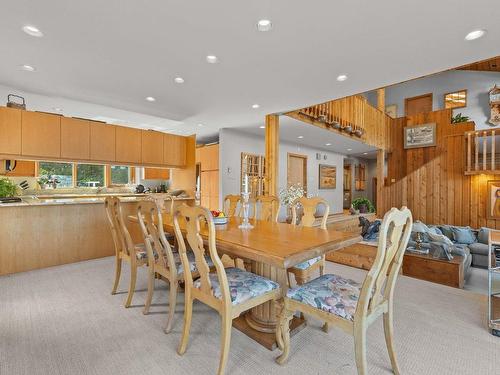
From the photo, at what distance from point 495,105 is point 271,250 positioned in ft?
29.5

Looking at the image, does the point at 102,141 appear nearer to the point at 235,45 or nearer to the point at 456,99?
the point at 235,45

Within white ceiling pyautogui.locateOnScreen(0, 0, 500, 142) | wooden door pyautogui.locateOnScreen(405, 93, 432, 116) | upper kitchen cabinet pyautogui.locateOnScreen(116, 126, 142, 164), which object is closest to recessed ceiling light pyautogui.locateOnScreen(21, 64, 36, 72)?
white ceiling pyautogui.locateOnScreen(0, 0, 500, 142)

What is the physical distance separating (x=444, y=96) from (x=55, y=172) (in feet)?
37.8

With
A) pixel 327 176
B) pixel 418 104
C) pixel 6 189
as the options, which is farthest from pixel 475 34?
pixel 418 104

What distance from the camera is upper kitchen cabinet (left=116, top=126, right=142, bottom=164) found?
458 centimetres

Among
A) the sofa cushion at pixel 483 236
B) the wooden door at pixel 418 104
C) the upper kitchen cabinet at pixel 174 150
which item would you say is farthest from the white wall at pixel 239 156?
the sofa cushion at pixel 483 236

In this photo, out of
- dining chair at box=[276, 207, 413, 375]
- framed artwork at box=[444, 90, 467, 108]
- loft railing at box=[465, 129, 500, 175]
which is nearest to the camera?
dining chair at box=[276, 207, 413, 375]

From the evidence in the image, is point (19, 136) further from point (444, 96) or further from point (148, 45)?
point (444, 96)

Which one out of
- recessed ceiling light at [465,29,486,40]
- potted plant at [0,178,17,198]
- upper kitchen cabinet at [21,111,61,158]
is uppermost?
recessed ceiling light at [465,29,486,40]

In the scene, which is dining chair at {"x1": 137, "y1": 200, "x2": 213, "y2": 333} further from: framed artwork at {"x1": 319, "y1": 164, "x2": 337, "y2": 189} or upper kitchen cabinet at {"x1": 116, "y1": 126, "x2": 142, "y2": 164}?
framed artwork at {"x1": 319, "y1": 164, "x2": 337, "y2": 189}

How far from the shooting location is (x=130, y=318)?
2.21 metres

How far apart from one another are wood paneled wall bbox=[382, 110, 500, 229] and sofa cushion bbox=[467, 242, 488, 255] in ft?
9.16

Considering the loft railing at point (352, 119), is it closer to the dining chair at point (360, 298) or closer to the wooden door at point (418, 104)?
the wooden door at point (418, 104)

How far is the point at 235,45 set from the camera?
2430 millimetres
